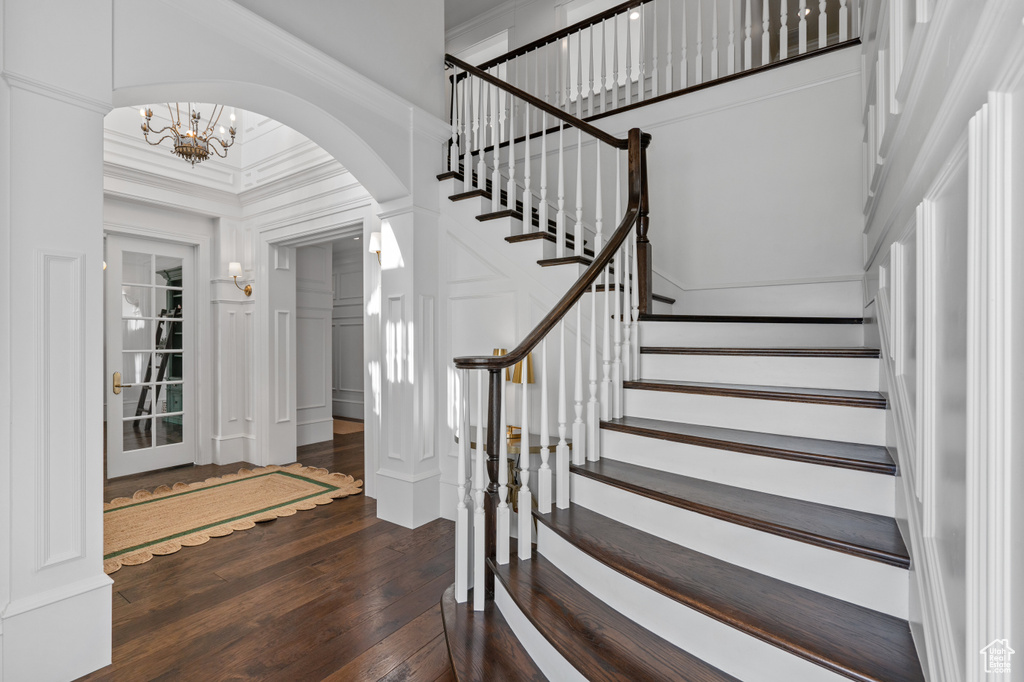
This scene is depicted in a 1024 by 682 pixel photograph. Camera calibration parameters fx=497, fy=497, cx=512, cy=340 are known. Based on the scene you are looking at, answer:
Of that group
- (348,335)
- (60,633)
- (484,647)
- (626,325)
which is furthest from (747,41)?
(348,335)

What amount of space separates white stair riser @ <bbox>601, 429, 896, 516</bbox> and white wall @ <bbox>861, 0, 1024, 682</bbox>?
9cm

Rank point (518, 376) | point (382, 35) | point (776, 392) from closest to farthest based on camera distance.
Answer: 1. point (776, 392)
2. point (518, 376)
3. point (382, 35)

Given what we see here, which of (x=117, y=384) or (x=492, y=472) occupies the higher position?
(x=117, y=384)

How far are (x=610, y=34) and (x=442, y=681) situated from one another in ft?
16.6

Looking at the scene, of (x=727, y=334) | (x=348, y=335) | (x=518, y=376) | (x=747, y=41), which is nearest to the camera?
(x=727, y=334)

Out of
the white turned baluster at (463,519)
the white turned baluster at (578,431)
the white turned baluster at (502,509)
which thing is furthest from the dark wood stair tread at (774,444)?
the white turned baluster at (463,519)

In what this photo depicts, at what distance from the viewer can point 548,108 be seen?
10.2 ft

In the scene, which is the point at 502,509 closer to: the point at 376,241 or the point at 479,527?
the point at 479,527

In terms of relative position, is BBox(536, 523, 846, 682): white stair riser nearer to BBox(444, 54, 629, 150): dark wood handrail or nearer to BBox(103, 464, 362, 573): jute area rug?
BBox(444, 54, 629, 150): dark wood handrail

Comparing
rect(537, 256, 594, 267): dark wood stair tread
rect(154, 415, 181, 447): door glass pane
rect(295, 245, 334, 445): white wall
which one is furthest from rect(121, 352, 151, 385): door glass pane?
rect(537, 256, 594, 267): dark wood stair tread

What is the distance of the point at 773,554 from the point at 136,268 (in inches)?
214

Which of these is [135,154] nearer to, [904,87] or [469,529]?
[469,529]

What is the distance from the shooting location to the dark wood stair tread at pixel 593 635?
4.34 ft

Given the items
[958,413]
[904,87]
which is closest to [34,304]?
[958,413]
